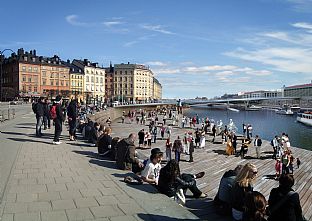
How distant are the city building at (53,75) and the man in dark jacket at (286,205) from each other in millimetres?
86747

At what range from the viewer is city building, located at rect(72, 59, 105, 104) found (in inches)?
4390

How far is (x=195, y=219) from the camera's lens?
6.14 metres

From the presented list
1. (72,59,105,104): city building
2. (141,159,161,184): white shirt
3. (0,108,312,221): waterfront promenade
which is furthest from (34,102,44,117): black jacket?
(72,59,105,104): city building

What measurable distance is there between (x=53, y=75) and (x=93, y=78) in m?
22.3

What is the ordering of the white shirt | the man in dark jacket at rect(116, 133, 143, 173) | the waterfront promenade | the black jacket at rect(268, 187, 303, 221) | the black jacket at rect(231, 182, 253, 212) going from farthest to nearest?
the man in dark jacket at rect(116, 133, 143, 173) < the white shirt < the black jacket at rect(231, 182, 253, 212) < the waterfront promenade < the black jacket at rect(268, 187, 303, 221)

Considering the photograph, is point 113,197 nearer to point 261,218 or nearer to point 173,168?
point 173,168

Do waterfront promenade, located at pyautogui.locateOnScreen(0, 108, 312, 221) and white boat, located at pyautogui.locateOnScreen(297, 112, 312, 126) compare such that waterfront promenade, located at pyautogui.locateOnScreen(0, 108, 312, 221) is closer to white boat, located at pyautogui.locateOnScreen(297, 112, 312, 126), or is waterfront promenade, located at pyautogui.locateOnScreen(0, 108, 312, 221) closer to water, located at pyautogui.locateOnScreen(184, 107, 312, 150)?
water, located at pyautogui.locateOnScreen(184, 107, 312, 150)

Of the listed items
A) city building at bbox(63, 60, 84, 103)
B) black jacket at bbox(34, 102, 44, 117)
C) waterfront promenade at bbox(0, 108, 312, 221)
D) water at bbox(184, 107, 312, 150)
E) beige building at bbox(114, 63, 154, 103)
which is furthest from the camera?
beige building at bbox(114, 63, 154, 103)

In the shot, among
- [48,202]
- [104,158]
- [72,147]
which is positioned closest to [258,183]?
[104,158]

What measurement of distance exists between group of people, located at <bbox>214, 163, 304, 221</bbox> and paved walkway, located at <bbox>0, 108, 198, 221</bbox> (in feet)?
3.13

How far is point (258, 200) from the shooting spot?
17.0ft

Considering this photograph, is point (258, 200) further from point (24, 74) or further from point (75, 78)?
point (75, 78)

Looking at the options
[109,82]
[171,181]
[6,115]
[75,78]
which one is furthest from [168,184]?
[109,82]

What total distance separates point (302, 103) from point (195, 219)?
169944 millimetres
